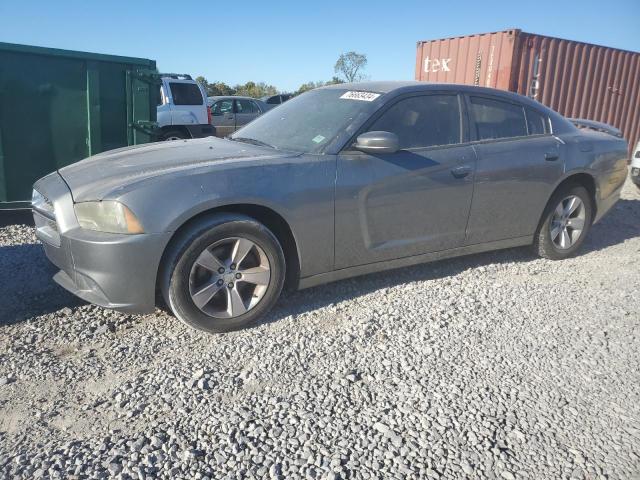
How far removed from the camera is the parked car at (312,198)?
2939mm

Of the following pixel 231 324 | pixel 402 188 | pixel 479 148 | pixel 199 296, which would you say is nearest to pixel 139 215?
pixel 199 296

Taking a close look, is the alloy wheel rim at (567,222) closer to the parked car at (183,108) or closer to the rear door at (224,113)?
the parked car at (183,108)

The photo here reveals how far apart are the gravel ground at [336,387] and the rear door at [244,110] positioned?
12.0 metres

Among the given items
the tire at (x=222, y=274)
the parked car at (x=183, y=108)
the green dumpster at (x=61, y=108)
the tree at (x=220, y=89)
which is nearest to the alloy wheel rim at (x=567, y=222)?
the tire at (x=222, y=274)

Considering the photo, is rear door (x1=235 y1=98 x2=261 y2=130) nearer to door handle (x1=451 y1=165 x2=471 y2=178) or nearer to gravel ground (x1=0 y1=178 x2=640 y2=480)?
gravel ground (x1=0 y1=178 x2=640 y2=480)

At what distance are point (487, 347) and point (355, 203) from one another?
1.23 metres

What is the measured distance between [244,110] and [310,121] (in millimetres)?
12301

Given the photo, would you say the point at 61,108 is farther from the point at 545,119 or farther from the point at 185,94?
the point at 185,94

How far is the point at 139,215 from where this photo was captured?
9.33 feet

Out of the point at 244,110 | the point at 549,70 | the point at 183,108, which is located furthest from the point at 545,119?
the point at 244,110

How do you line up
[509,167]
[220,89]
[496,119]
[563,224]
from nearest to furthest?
[509,167]
[496,119]
[563,224]
[220,89]

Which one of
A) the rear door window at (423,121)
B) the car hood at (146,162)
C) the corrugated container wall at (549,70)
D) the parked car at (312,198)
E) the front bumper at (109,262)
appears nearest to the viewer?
the front bumper at (109,262)

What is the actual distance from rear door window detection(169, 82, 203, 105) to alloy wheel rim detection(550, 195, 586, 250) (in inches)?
352

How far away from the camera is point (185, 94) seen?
1165 cm
